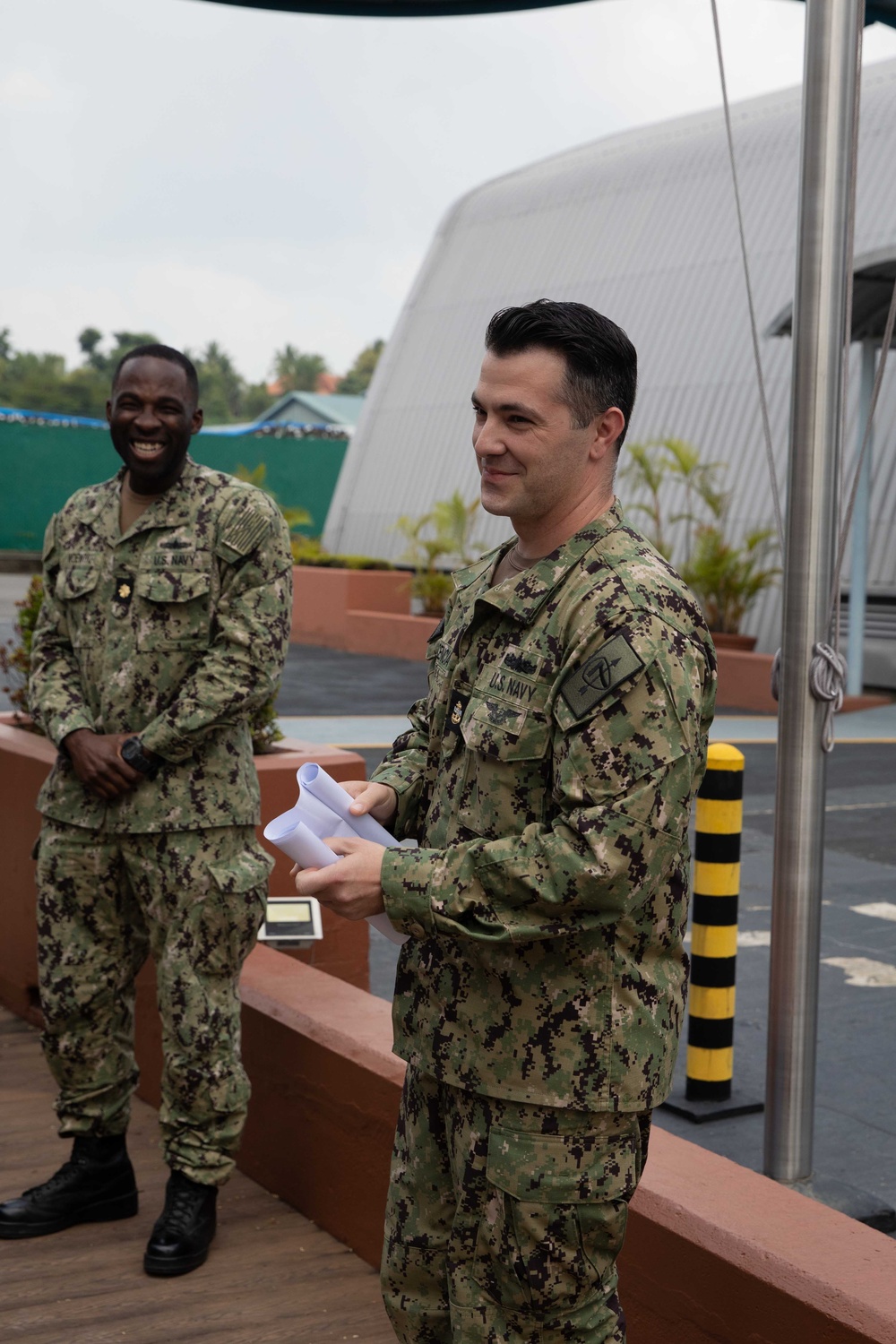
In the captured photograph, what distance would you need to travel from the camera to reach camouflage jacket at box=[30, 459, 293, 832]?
364 centimetres

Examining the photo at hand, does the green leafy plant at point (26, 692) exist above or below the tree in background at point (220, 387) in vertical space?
below

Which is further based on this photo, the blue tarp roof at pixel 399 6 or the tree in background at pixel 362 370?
the tree in background at pixel 362 370

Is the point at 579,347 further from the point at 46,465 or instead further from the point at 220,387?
the point at 220,387

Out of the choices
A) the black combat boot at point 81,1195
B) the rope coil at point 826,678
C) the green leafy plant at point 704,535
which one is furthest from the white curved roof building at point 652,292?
the black combat boot at point 81,1195

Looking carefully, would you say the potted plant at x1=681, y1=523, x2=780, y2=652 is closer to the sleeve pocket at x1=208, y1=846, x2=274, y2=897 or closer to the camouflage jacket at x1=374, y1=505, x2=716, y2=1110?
the sleeve pocket at x1=208, y1=846, x2=274, y2=897

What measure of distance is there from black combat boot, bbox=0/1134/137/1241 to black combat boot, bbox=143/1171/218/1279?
20cm

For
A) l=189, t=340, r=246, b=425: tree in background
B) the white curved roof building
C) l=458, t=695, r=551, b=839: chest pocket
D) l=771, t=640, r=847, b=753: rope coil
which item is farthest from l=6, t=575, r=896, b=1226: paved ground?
l=189, t=340, r=246, b=425: tree in background

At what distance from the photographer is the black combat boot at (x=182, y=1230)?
11.7ft

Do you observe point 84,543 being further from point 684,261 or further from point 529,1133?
point 684,261

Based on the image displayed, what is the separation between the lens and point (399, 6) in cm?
517

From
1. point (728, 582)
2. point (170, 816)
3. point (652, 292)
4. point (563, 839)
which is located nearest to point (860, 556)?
point (728, 582)

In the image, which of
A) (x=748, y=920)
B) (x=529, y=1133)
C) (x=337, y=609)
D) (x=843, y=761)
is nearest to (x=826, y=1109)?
(x=748, y=920)

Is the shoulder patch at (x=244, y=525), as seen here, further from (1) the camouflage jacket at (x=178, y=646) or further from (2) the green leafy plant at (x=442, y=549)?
(2) the green leafy plant at (x=442, y=549)

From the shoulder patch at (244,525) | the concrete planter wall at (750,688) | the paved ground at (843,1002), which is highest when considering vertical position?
the shoulder patch at (244,525)
